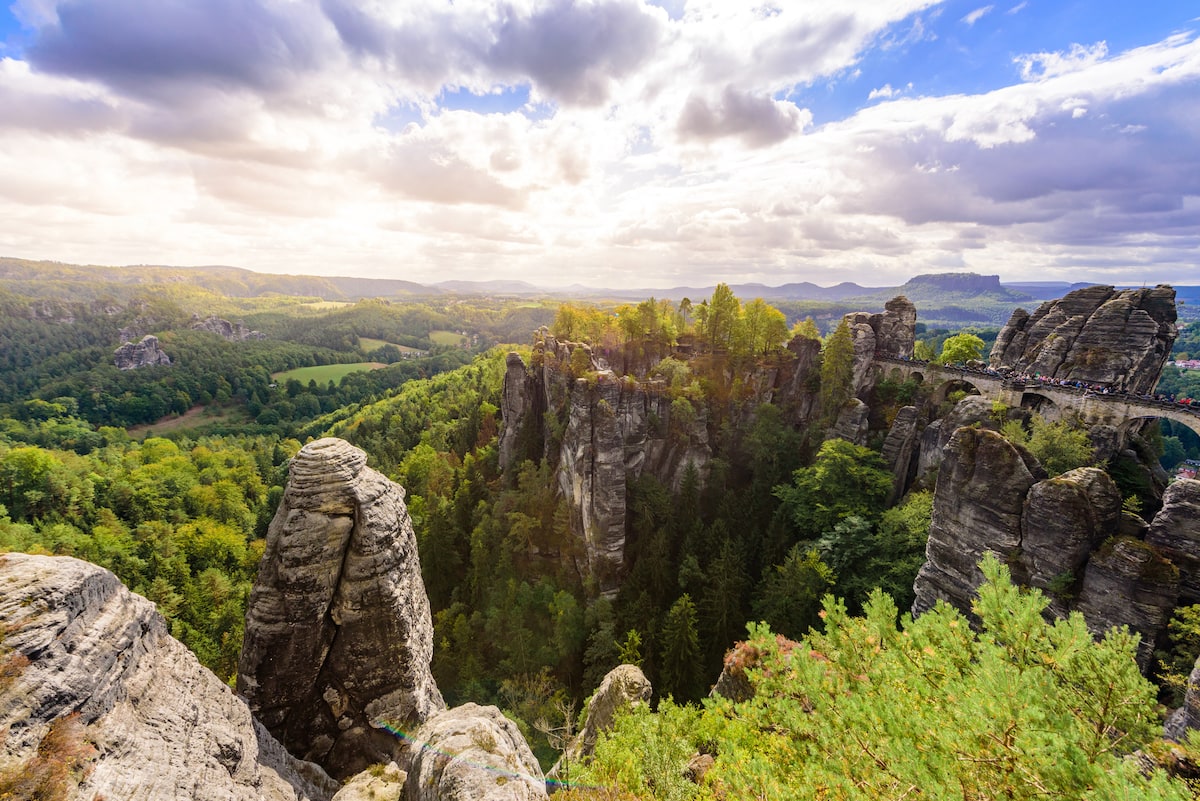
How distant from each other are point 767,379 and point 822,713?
3774 cm

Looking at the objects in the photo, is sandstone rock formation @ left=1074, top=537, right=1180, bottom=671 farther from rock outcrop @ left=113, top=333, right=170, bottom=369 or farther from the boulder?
rock outcrop @ left=113, top=333, right=170, bottom=369

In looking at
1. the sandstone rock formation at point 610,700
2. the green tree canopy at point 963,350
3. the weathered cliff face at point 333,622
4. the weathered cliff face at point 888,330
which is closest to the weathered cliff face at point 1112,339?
the green tree canopy at point 963,350

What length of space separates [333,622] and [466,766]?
6723 mm

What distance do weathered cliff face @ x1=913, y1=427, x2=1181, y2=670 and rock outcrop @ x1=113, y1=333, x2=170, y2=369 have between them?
703 feet

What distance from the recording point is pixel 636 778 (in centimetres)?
1259

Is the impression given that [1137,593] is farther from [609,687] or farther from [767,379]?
[767,379]

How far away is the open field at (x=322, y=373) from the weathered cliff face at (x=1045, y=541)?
169093mm

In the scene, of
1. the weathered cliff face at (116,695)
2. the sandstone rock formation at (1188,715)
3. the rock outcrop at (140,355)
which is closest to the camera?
the weathered cliff face at (116,695)

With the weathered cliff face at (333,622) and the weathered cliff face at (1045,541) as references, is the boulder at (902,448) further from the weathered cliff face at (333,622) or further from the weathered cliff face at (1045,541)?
the weathered cliff face at (333,622)

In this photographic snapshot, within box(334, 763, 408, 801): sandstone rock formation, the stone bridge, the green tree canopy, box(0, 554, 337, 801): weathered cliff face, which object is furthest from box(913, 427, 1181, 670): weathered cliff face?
the green tree canopy

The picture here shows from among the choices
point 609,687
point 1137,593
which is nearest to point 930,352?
point 1137,593

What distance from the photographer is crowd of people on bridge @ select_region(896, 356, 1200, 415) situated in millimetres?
27906

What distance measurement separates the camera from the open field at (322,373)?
159000 millimetres

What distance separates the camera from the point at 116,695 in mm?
8750
